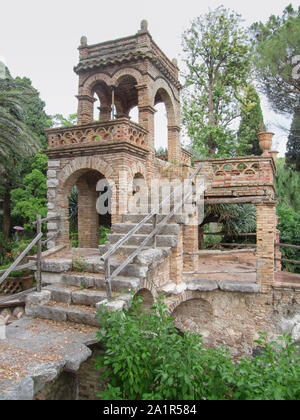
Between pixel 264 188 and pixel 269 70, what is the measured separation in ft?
32.0

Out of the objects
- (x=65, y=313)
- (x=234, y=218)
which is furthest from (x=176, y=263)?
(x=234, y=218)

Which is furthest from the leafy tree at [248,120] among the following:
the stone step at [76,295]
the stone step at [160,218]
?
the stone step at [76,295]

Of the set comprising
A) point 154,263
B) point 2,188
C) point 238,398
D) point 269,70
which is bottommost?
point 238,398

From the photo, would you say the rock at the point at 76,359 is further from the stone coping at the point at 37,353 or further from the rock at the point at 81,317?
the rock at the point at 81,317

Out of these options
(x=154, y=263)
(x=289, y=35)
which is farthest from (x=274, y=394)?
(x=289, y=35)

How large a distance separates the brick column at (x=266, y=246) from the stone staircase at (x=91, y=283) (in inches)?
90.6

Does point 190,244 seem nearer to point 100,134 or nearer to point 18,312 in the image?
point 100,134

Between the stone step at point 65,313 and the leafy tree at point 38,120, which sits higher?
the leafy tree at point 38,120

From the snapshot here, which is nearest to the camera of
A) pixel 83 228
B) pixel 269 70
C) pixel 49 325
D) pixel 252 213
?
pixel 49 325

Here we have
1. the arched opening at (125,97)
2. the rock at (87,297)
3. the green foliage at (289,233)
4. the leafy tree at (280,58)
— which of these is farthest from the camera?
the leafy tree at (280,58)

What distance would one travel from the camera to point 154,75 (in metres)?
9.78

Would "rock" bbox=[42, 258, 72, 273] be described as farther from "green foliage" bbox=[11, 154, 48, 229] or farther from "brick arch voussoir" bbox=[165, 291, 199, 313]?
"green foliage" bbox=[11, 154, 48, 229]

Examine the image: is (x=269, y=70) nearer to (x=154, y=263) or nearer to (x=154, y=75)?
(x=154, y=75)

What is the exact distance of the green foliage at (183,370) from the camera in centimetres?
312
